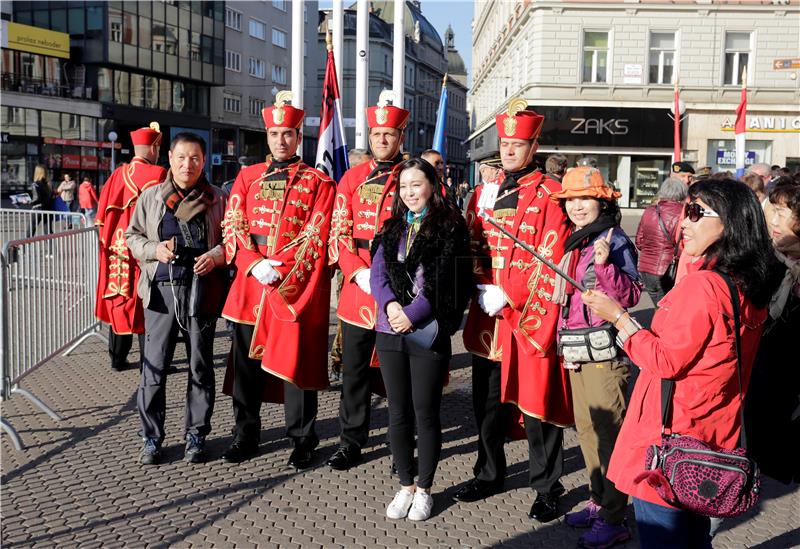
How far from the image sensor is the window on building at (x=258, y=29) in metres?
54.2

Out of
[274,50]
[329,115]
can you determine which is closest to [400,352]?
[329,115]

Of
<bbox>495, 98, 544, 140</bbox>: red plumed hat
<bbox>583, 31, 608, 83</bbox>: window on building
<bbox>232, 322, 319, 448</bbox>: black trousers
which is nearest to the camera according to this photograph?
<bbox>495, 98, 544, 140</bbox>: red plumed hat

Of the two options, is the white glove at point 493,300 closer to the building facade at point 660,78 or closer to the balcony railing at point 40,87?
the building facade at point 660,78

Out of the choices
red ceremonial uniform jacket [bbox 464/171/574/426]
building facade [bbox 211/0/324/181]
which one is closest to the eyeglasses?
red ceremonial uniform jacket [bbox 464/171/574/426]

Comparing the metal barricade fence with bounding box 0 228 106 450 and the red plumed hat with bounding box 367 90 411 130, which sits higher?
the red plumed hat with bounding box 367 90 411 130

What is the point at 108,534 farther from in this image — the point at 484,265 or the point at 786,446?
the point at 786,446

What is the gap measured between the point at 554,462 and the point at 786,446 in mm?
1208

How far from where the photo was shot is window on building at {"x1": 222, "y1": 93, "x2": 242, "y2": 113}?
51.3 meters

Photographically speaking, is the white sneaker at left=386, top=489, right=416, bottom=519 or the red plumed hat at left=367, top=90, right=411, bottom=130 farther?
the red plumed hat at left=367, top=90, right=411, bottom=130

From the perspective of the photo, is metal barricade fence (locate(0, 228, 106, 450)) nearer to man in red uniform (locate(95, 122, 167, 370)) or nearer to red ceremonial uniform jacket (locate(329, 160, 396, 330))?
man in red uniform (locate(95, 122, 167, 370))

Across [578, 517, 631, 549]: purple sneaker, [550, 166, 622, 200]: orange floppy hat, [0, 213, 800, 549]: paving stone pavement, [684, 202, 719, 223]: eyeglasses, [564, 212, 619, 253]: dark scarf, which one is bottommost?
[0, 213, 800, 549]: paving stone pavement

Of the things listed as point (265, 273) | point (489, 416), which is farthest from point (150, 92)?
point (489, 416)

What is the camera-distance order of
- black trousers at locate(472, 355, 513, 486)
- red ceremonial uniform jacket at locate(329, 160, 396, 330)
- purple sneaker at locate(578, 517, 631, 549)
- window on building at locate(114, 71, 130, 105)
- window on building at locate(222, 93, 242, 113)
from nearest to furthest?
purple sneaker at locate(578, 517, 631, 549), black trousers at locate(472, 355, 513, 486), red ceremonial uniform jacket at locate(329, 160, 396, 330), window on building at locate(114, 71, 130, 105), window on building at locate(222, 93, 242, 113)

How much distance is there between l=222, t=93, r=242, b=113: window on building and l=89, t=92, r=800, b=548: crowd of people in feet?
158
